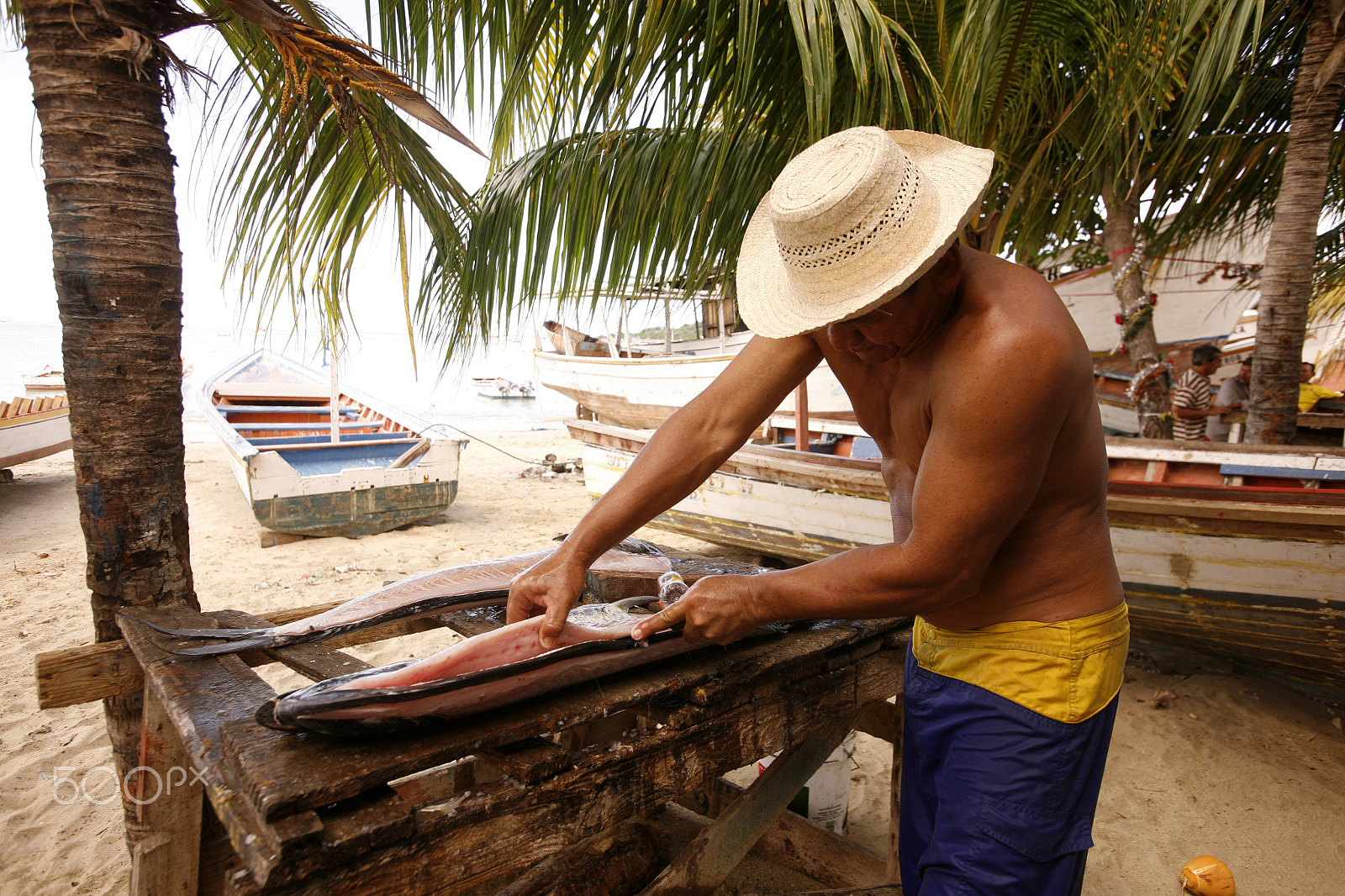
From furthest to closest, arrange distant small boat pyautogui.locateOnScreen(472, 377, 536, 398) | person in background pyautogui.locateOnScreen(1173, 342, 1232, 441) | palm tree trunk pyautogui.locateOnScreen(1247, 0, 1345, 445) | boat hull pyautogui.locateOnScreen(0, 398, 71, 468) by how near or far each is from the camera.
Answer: distant small boat pyautogui.locateOnScreen(472, 377, 536, 398), boat hull pyautogui.locateOnScreen(0, 398, 71, 468), person in background pyautogui.locateOnScreen(1173, 342, 1232, 441), palm tree trunk pyautogui.locateOnScreen(1247, 0, 1345, 445)

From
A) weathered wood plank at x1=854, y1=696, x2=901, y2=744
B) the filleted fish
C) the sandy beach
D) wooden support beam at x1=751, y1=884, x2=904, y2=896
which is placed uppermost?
the filleted fish

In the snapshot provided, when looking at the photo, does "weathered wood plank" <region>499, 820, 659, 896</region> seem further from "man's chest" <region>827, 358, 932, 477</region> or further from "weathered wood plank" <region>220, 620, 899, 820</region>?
"man's chest" <region>827, 358, 932, 477</region>

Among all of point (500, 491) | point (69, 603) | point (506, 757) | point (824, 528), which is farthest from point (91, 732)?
point (500, 491)

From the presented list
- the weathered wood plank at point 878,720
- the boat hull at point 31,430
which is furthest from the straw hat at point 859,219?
the boat hull at point 31,430

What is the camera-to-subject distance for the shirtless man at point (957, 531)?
4.38 feet

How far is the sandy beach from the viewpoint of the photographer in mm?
2855

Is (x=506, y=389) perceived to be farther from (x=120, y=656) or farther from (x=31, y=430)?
(x=120, y=656)

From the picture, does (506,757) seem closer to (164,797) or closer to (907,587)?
(907,587)

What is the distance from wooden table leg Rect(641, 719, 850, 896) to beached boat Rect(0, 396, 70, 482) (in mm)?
10094

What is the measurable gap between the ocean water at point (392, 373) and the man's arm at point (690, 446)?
1246 mm

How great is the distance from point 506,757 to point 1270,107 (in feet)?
27.7

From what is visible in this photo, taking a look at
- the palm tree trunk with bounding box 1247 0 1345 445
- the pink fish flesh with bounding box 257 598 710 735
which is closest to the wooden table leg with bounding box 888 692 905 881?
the pink fish flesh with bounding box 257 598 710 735

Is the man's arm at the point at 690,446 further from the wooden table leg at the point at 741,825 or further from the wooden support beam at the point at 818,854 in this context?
the wooden support beam at the point at 818,854

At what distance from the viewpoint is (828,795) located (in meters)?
2.91
